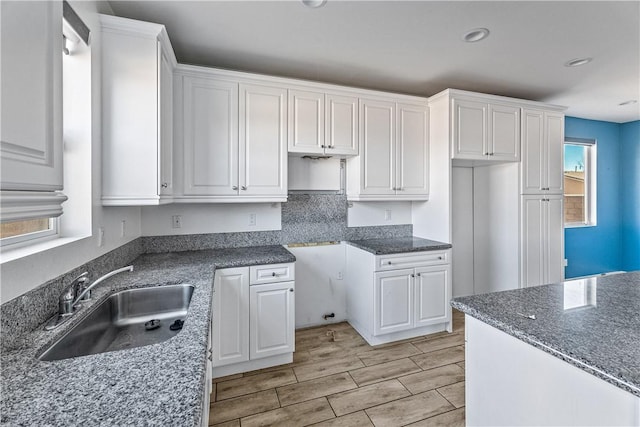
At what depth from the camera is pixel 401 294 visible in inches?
107

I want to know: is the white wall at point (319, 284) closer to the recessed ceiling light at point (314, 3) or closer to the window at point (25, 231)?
the window at point (25, 231)

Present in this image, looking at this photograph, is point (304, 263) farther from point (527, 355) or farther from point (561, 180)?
point (561, 180)

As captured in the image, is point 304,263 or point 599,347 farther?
point 304,263

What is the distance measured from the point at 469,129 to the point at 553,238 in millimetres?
1652

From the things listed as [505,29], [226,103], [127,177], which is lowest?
[127,177]

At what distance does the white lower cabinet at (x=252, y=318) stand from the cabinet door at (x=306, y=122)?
41.7 inches

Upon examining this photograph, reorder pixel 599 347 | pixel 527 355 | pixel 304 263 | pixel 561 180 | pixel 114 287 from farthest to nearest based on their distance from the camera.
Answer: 1. pixel 561 180
2. pixel 304 263
3. pixel 114 287
4. pixel 527 355
5. pixel 599 347

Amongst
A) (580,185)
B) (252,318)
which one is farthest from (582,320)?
(580,185)

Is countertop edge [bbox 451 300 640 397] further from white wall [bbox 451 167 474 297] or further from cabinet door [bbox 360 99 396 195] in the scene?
white wall [bbox 451 167 474 297]

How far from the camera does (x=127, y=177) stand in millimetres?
1735

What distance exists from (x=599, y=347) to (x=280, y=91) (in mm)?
2482

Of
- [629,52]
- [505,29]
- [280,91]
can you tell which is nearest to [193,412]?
[280,91]

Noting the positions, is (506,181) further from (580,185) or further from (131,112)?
(131,112)

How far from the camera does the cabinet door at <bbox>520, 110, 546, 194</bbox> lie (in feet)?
10.3
